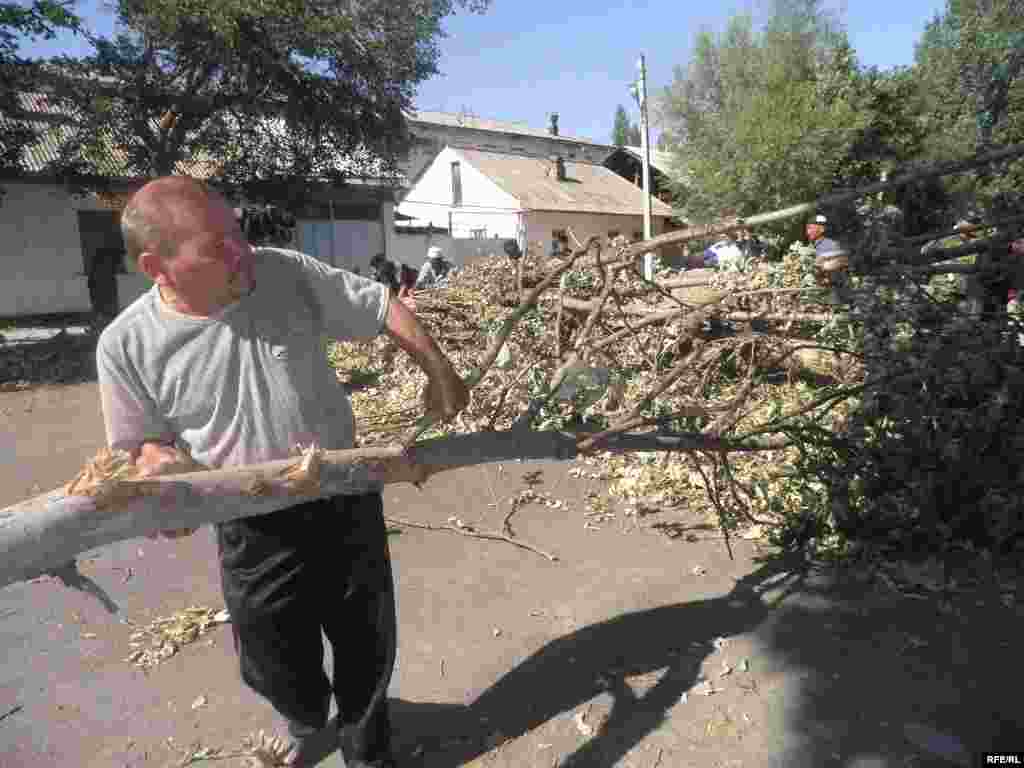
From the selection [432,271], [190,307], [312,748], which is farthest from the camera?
[432,271]

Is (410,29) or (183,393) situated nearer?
(183,393)

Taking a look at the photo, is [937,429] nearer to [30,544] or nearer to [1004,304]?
[1004,304]

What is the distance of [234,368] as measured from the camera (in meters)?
1.81

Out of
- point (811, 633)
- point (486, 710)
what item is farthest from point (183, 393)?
point (811, 633)

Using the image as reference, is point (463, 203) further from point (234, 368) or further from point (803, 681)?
point (234, 368)

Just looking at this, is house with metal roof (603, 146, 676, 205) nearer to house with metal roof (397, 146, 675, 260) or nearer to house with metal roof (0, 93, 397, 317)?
house with metal roof (397, 146, 675, 260)

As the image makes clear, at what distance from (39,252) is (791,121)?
22.2 m

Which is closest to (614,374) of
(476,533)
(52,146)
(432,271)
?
(476,533)

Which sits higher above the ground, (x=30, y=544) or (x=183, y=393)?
(x=183, y=393)

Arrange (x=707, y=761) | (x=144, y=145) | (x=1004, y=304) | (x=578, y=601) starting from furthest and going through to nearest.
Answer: (x=144, y=145) < (x=1004, y=304) < (x=578, y=601) < (x=707, y=761)

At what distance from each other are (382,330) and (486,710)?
4.62ft

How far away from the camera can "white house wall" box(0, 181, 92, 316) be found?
17.1 meters

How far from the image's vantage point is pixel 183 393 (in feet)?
5.95

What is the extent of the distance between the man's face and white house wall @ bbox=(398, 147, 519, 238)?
83.0ft
